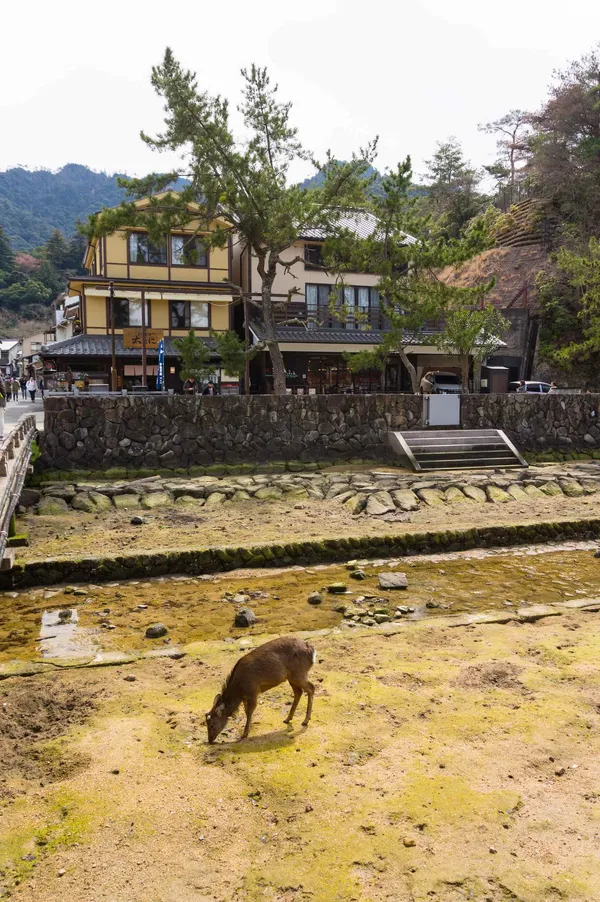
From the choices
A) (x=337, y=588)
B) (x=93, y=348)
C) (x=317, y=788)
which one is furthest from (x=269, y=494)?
(x=93, y=348)

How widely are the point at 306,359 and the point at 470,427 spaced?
14.8 m

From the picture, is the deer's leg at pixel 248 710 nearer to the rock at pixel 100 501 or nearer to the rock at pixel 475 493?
the rock at pixel 100 501

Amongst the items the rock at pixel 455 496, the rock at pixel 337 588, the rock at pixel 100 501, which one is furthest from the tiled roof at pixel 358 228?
the rock at pixel 337 588

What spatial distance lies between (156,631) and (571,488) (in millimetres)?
13265

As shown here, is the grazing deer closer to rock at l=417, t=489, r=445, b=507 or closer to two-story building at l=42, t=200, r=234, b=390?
rock at l=417, t=489, r=445, b=507

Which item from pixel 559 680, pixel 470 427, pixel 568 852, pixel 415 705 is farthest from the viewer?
pixel 470 427

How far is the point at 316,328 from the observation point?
35000mm

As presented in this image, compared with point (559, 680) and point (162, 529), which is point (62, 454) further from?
point (559, 680)

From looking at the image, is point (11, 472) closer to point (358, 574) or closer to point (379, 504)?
point (358, 574)

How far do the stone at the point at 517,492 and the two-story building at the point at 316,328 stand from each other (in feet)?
58.2

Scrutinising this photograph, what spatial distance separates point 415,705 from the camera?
566 centimetres

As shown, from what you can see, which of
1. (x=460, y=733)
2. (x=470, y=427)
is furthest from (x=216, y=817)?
(x=470, y=427)

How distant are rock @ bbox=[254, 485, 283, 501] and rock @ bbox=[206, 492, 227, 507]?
33.4 inches

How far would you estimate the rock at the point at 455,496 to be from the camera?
16000 millimetres
